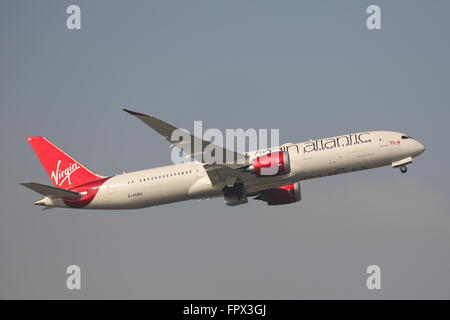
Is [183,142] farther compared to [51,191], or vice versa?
[51,191]

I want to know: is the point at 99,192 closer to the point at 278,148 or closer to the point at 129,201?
the point at 129,201

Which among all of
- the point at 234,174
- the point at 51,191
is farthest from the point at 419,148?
the point at 51,191

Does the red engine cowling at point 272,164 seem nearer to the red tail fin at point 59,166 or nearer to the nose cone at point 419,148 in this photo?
the nose cone at point 419,148

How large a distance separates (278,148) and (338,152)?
5392 millimetres

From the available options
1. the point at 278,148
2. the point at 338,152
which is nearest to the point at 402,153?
the point at 338,152

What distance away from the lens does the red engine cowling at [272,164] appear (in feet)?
252

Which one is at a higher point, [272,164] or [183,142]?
[183,142]

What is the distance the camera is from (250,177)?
259ft

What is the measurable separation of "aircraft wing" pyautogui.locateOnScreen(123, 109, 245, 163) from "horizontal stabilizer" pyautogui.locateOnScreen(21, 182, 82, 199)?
12739 millimetres

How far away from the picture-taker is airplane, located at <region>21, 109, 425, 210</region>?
77438mm

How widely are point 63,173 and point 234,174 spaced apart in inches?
709

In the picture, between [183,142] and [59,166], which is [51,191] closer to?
[59,166]

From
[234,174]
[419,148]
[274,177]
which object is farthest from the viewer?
[419,148]

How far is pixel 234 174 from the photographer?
7881 centimetres
